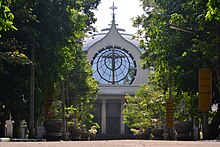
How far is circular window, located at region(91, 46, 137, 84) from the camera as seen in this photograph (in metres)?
116

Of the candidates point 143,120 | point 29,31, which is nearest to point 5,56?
point 29,31

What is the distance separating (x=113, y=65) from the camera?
115438mm

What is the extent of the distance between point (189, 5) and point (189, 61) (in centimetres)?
515

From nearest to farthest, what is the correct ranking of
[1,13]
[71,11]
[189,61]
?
[1,13] < [189,61] < [71,11]

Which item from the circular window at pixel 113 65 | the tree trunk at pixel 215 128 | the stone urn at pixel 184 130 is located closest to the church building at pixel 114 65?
the circular window at pixel 113 65

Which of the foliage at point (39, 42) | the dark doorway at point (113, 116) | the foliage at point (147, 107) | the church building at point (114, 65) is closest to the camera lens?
the foliage at point (39, 42)

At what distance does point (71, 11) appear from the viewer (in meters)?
33.6

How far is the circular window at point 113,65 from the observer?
116 m

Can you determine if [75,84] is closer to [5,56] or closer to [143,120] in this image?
[143,120]

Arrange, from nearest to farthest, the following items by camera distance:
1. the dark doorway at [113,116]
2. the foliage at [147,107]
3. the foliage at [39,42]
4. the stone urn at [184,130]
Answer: the foliage at [39,42] → the stone urn at [184,130] → the foliage at [147,107] → the dark doorway at [113,116]

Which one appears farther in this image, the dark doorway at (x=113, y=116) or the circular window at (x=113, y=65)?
the circular window at (x=113, y=65)

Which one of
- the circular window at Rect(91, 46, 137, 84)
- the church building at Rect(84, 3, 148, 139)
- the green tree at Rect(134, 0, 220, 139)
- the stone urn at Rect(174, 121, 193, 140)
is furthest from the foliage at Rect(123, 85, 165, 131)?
the circular window at Rect(91, 46, 137, 84)

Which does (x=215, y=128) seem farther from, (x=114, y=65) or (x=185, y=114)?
(x=114, y=65)

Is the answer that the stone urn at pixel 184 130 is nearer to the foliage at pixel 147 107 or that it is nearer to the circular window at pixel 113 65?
the foliage at pixel 147 107
